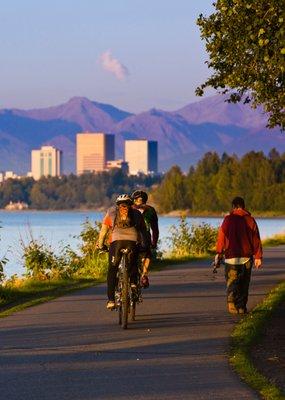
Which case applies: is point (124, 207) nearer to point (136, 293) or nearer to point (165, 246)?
point (136, 293)

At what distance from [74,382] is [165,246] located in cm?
3234

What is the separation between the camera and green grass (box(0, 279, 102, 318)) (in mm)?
19800

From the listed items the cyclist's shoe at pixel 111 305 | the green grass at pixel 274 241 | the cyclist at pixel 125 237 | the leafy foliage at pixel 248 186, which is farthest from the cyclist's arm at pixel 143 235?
the leafy foliage at pixel 248 186

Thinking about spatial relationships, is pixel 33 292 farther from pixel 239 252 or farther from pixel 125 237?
pixel 125 237

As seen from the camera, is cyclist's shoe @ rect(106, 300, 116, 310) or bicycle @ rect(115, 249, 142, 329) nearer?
bicycle @ rect(115, 249, 142, 329)

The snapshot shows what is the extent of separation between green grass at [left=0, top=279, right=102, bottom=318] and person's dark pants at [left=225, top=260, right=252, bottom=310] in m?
3.20

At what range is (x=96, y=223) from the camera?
33.6m

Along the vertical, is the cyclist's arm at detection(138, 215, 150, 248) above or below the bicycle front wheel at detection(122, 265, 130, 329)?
→ above

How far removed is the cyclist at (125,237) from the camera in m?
16.6

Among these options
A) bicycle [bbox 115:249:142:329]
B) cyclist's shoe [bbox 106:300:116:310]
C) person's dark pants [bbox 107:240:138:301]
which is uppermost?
person's dark pants [bbox 107:240:138:301]

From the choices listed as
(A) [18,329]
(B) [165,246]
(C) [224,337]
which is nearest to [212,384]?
(C) [224,337]

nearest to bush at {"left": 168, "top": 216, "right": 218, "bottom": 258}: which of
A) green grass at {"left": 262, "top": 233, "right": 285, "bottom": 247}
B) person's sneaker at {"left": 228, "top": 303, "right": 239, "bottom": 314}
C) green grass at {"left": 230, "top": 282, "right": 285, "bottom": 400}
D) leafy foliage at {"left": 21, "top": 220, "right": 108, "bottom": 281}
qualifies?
green grass at {"left": 262, "top": 233, "right": 285, "bottom": 247}

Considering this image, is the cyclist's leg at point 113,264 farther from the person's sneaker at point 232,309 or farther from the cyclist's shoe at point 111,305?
the person's sneaker at point 232,309

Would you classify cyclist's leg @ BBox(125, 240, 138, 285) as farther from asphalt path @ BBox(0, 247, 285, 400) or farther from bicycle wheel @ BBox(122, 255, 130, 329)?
asphalt path @ BBox(0, 247, 285, 400)
